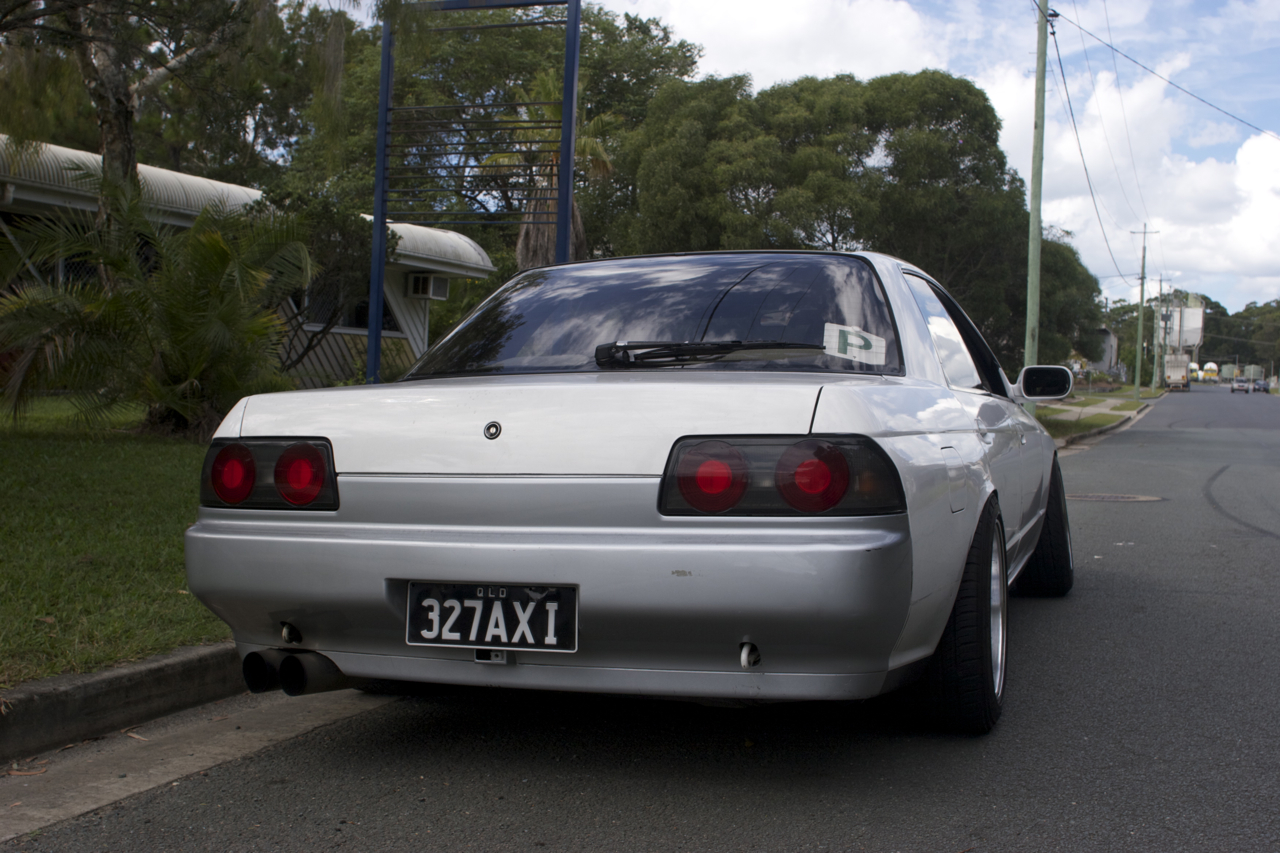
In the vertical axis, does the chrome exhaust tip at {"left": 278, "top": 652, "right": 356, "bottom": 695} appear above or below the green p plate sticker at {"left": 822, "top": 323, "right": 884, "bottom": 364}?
below

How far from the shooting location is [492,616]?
271cm

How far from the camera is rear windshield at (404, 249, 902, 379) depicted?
332 centimetres

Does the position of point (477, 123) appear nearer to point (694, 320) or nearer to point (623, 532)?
point (694, 320)

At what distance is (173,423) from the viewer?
444 inches

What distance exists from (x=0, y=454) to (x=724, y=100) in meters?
19.4

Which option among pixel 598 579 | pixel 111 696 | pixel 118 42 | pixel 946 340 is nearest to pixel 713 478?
pixel 598 579

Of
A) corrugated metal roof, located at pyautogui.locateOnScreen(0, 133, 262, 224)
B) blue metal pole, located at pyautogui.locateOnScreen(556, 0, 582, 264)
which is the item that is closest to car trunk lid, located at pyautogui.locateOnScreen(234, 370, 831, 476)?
blue metal pole, located at pyautogui.locateOnScreen(556, 0, 582, 264)

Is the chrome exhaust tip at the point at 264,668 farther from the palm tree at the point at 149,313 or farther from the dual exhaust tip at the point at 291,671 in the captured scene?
the palm tree at the point at 149,313

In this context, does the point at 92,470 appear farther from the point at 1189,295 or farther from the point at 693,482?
the point at 1189,295

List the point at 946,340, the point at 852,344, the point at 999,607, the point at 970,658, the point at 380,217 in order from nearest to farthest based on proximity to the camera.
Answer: the point at 970,658 < the point at 852,344 < the point at 999,607 < the point at 946,340 < the point at 380,217

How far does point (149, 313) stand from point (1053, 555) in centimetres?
803

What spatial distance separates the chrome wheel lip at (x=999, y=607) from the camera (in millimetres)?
3564

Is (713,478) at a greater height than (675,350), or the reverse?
(675,350)

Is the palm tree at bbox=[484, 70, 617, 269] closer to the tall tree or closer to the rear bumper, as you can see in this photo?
the tall tree
